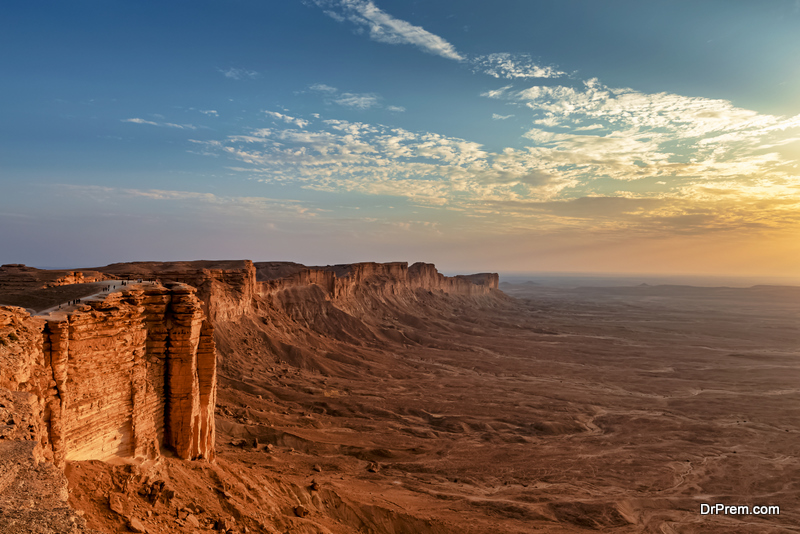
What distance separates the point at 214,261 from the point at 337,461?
36.0 m

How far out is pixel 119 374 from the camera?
927cm

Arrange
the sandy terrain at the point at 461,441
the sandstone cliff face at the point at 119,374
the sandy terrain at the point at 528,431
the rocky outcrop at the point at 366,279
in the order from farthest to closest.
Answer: the rocky outcrop at the point at 366,279 → the sandy terrain at the point at 528,431 → the sandy terrain at the point at 461,441 → the sandstone cliff face at the point at 119,374

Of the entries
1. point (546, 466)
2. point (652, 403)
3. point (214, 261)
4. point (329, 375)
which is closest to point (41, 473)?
point (546, 466)

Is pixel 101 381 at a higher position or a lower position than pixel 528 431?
higher

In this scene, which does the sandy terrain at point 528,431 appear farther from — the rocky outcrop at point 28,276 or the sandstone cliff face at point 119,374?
the rocky outcrop at point 28,276

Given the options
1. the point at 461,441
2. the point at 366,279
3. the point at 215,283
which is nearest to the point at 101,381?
the point at 461,441

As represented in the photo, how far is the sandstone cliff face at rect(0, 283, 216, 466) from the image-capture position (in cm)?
749

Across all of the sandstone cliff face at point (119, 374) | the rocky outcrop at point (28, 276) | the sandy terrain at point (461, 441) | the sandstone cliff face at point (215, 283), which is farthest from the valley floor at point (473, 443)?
the rocky outcrop at point (28, 276)

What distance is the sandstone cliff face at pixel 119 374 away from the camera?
295 inches

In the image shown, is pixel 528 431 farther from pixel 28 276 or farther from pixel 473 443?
pixel 28 276

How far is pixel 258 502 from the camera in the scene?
11.5 m

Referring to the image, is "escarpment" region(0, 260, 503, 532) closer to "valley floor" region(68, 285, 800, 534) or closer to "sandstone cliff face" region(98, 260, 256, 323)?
"valley floor" region(68, 285, 800, 534)

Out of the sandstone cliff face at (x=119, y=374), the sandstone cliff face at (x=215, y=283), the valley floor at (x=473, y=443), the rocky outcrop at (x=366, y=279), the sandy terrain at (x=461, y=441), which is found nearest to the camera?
the sandstone cliff face at (x=119, y=374)

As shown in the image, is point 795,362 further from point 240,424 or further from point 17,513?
point 17,513
